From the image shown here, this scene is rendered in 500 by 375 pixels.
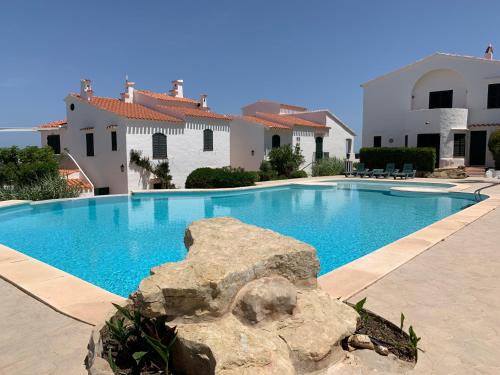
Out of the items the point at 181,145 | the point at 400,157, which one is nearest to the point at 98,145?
the point at 181,145

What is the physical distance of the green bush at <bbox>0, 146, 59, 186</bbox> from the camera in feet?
59.5

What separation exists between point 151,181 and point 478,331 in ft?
63.1

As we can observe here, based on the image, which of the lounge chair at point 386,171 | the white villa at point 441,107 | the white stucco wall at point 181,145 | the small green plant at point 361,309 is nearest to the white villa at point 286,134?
the white stucco wall at point 181,145

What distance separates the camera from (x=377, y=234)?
443 inches

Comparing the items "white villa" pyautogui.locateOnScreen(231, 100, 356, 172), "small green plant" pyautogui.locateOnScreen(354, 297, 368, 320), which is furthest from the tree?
"small green plant" pyautogui.locateOnScreen(354, 297, 368, 320)

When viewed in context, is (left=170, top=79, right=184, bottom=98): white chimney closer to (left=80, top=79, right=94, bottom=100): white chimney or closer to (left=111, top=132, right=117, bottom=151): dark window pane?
(left=80, top=79, right=94, bottom=100): white chimney

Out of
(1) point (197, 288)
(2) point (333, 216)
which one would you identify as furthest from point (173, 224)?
(1) point (197, 288)

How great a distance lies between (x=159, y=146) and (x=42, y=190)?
21.8ft

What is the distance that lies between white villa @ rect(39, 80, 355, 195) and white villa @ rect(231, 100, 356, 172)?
74 millimetres

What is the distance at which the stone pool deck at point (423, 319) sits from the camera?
3707mm

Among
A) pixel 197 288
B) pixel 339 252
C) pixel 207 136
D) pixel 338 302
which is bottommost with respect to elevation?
pixel 339 252

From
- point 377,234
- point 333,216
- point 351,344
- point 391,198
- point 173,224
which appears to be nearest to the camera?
point 351,344

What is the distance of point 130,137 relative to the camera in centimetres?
2042

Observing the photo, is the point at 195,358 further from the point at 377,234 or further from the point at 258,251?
the point at 377,234
